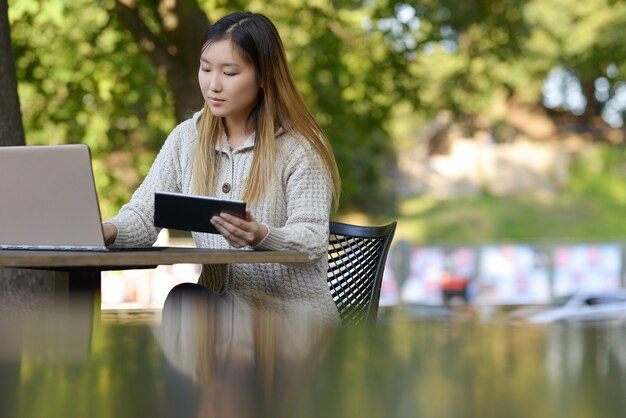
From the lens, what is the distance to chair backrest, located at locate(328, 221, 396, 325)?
2.48 metres

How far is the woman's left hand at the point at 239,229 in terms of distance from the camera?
73.5 inches

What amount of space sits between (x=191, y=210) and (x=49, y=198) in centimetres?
26

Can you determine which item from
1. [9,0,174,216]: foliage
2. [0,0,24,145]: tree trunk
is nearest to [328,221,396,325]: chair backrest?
[0,0,24,145]: tree trunk

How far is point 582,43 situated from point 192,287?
2470cm

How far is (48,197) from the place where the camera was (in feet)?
6.28

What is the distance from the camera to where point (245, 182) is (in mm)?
2344

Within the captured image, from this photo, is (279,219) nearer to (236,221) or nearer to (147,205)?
(147,205)

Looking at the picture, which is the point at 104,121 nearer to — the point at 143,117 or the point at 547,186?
the point at 143,117

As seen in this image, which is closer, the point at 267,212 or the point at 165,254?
the point at 165,254

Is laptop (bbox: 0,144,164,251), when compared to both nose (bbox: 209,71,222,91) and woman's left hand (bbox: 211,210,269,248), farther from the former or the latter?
nose (bbox: 209,71,222,91)

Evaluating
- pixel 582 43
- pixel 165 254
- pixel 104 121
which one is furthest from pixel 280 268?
pixel 582 43

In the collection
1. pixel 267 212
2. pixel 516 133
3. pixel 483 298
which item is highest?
pixel 516 133

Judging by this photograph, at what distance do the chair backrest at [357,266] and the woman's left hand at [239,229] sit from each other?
1.78 feet

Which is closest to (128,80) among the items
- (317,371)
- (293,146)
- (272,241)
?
Answer: (293,146)
